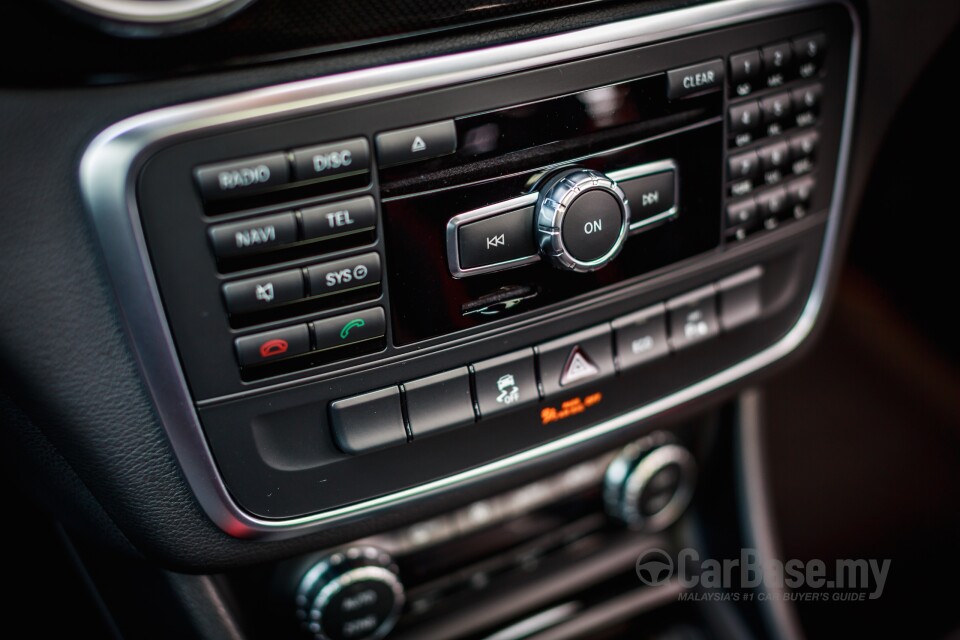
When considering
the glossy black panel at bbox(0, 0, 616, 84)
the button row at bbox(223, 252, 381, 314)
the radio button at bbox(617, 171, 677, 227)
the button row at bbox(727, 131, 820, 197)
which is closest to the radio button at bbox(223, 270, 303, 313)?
the button row at bbox(223, 252, 381, 314)

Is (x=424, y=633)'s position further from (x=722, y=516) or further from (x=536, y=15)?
(x=536, y=15)

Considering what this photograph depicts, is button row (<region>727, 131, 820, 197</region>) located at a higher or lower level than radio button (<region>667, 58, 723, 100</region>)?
lower

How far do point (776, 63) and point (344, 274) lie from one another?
0.33 meters

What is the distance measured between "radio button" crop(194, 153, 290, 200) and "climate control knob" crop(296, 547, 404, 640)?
12.2 inches

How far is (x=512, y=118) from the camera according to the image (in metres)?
0.48

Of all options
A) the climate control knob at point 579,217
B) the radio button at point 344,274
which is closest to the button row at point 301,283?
the radio button at point 344,274

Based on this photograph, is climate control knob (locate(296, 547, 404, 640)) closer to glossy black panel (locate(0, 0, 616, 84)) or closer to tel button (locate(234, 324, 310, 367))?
tel button (locate(234, 324, 310, 367))

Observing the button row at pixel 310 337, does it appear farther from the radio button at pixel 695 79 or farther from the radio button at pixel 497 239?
the radio button at pixel 695 79

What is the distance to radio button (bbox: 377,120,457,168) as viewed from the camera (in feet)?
1.48

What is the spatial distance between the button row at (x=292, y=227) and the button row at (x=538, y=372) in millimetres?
A: 111

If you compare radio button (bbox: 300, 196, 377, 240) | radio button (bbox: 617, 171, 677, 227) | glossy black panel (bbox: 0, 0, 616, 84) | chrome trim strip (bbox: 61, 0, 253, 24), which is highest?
chrome trim strip (bbox: 61, 0, 253, 24)

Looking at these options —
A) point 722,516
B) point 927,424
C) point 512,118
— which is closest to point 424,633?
point 722,516

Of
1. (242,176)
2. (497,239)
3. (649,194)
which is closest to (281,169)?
(242,176)

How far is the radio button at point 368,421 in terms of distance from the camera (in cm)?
51
